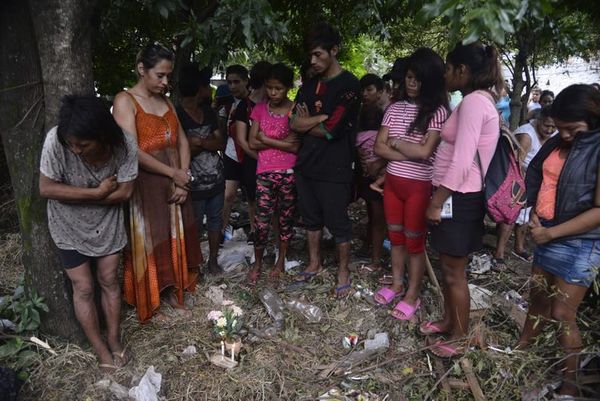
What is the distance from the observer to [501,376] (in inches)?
102

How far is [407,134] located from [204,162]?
156cm

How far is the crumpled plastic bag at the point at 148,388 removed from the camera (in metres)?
2.45

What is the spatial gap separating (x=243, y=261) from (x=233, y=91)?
67.7 inches

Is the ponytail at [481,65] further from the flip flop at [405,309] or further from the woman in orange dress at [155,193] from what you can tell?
the woman in orange dress at [155,193]

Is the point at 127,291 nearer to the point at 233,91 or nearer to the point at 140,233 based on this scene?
the point at 140,233

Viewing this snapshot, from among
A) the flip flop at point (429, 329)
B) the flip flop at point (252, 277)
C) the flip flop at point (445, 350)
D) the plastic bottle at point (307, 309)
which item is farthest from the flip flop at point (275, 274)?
the flip flop at point (445, 350)

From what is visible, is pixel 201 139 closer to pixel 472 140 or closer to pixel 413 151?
pixel 413 151

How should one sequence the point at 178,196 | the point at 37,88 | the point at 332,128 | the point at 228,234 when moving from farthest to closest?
1. the point at 228,234
2. the point at 332,128
3. the point at 178,196
4. the point at 37,88

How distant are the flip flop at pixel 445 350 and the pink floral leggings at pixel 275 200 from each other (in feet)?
4.70

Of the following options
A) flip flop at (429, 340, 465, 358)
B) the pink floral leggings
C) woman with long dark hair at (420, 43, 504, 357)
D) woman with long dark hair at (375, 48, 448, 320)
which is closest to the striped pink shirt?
woman with long dark hair at (375, 48, 448, 320)

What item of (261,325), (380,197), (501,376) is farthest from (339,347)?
(380,197)

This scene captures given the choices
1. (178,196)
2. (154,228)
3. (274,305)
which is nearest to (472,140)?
(274,305)

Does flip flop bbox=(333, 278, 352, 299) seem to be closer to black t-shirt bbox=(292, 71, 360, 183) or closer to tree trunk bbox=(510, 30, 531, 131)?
black t-shirt bbox=(292, 71, 360, 183)

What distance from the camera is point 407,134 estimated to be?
9.99 ft
